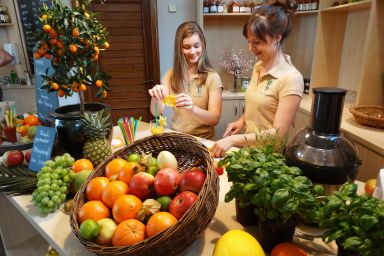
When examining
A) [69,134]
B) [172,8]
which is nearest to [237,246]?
[69,134]

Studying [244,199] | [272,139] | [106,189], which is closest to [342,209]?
[244,199]

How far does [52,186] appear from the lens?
962 millimetres

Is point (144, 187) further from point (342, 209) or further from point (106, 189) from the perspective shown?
point (342, 209)

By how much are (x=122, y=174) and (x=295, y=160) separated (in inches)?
21.9

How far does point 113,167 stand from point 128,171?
100 millimetres

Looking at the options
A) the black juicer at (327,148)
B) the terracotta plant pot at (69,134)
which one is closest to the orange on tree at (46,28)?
the terracotta plant pot at (69,134)

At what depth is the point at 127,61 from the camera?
3.58 m

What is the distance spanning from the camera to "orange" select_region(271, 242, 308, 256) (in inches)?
27.1

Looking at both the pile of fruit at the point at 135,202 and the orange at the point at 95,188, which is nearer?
the pile of fruit at the point at 135,202

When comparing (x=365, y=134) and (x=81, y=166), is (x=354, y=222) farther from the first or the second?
Answer: (x=365, y=134)

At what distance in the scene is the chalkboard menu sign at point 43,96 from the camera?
1477mm

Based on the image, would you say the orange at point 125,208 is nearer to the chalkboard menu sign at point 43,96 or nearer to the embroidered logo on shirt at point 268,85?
the chalkboard menu sign at point 43,96

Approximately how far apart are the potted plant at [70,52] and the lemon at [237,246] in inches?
33.3

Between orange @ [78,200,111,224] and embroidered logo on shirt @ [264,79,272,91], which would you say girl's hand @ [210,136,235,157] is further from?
orange @ [78,200,111,224]
